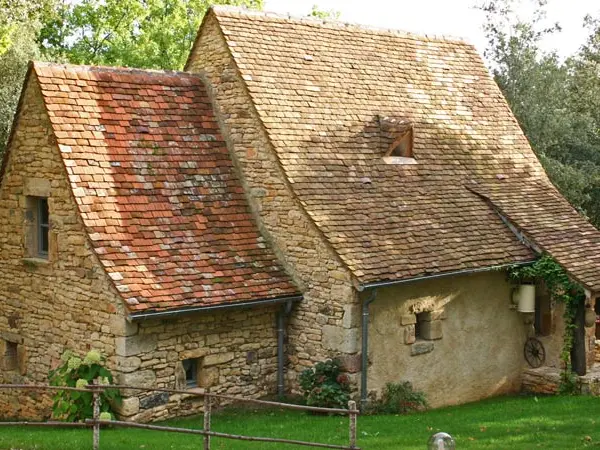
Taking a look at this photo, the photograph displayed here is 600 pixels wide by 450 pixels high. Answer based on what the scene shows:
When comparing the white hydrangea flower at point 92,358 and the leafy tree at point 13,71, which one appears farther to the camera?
the leafy tree at point 13,71

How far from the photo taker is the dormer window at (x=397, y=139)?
1917 centimetres

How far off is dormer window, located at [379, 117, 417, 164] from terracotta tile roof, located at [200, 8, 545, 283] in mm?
99

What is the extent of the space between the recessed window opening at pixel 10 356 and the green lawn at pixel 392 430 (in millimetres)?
2832

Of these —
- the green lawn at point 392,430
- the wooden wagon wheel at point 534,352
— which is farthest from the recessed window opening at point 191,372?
the wooden wagon wheel at point 534,352

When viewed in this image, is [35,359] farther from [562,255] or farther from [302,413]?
[562,255]

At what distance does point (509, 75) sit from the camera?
30.8 metres

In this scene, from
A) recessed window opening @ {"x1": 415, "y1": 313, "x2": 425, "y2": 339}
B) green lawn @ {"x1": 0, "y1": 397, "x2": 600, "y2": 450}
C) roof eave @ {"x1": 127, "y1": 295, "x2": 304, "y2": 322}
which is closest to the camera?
green lawn @ {"x1": 0, "y1": 397, "x2": 600, "y2": 450}

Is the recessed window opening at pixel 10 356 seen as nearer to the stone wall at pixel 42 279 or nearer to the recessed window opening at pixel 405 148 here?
the stone wall at pixel 42 279

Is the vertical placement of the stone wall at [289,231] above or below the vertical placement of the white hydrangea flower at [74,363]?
above

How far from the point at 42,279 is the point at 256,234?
12.3ft

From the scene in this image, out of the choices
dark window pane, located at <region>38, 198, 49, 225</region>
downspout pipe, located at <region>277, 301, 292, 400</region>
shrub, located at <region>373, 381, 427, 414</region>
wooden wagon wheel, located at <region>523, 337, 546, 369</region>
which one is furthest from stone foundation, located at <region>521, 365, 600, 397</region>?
dark window pane, located at <region>38, 198, 49, 225</region>

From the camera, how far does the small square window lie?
16.3m

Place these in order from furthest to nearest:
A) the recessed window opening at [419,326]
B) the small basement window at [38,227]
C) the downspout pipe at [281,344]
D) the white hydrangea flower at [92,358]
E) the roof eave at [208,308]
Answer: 1. the recessed window opening at [419,326]
2. the small basement window at [38,227]
3. the downspout pipe at [281,344]
4. the white hydrangea flower at [92,358]
5. the roof eave at [208,308]

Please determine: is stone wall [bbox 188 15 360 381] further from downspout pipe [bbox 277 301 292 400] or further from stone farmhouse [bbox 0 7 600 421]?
downspout pipe [bbox 277 301 292 400]
